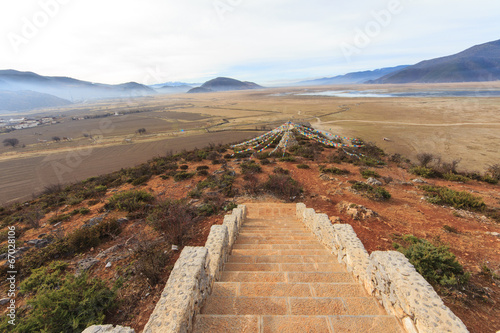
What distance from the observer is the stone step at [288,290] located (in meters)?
3.38

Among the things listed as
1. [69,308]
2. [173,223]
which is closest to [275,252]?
[173,223]

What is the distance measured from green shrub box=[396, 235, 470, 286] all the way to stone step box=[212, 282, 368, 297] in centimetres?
281

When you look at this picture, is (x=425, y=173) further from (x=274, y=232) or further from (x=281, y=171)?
(x=274, y=232)

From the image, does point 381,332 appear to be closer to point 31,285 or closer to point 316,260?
point 316,260

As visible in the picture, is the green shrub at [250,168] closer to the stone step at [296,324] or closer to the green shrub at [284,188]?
the green shrub at [284,188]

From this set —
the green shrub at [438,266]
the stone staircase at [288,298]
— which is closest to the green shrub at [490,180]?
the green shrub at [438,266]

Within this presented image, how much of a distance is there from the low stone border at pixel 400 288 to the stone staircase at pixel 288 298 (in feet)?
0.53

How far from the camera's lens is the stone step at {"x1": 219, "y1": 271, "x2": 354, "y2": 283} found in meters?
3.90

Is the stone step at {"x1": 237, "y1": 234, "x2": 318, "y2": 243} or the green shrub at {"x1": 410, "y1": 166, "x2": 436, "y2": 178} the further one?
the green shrub at {"x1": 410, "y1": 166, "x2": 436, "y2": 178}

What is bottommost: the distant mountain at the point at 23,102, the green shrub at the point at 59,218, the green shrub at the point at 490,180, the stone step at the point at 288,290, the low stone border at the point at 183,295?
the green shrub at the point at 490,180

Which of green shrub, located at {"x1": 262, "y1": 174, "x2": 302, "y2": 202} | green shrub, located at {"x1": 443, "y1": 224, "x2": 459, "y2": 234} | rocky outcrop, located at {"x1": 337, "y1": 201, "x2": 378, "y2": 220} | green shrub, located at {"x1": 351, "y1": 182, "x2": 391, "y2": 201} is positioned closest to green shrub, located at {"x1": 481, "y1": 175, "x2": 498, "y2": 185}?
green shrub, located at {"x1": 351, "y1": 182, "x2": 391, "y2": 201}

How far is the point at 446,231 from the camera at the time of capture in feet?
24.0

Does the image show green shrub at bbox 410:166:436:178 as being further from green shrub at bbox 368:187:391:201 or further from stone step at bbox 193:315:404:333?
stone step at bbox 193:315:404:333

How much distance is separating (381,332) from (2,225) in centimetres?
1604
